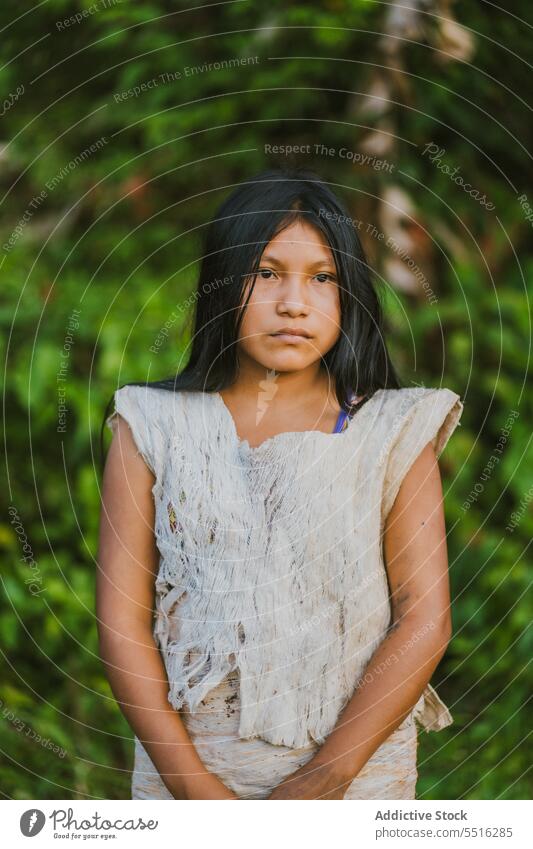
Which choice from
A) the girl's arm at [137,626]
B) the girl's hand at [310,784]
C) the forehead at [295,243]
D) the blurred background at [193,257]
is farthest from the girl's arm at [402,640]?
the blurred background at [193,257]

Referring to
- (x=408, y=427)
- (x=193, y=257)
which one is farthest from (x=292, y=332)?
(x=193, y=257)

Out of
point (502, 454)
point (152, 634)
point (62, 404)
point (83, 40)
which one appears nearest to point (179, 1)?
point (83, 40)

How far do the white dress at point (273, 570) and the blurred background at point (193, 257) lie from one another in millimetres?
808

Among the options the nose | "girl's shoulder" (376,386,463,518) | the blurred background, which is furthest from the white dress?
the blurred background

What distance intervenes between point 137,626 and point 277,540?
16cm

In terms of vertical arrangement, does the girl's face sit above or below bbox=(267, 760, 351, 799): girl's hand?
above

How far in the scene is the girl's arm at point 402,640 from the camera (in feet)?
3.12

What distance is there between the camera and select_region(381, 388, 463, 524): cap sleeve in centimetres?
96

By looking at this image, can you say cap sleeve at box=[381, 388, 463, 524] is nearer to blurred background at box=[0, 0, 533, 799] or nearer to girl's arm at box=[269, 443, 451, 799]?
girl's arm at box=[269, 443, 451, 799]

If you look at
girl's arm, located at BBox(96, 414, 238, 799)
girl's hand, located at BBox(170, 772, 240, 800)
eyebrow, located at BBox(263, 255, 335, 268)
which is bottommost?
girl's hand, located at BBox(170, 772, 240, 800)

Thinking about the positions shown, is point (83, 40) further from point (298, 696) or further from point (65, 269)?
point (298, 696)

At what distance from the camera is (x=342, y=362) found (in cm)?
100

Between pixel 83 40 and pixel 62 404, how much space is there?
2.83ft
